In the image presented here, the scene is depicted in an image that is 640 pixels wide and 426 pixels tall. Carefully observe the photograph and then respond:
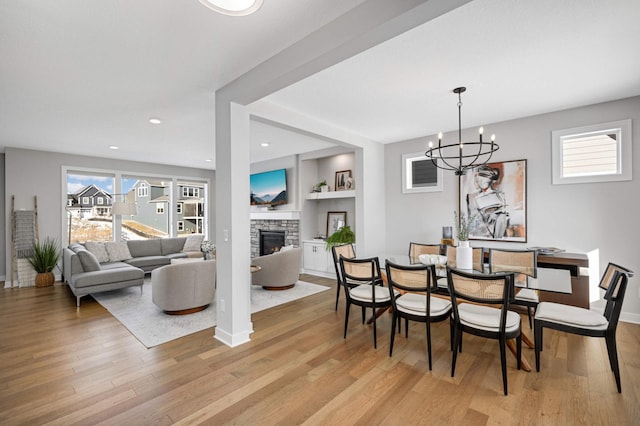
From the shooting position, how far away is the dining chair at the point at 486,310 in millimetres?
2223

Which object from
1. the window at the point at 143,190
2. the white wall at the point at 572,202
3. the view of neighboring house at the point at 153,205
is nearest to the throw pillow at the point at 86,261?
the view of neighboring house at the point at 153,205

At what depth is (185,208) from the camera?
8.26 metres

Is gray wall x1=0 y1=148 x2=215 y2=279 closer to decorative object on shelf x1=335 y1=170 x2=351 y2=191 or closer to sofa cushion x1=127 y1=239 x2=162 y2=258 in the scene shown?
sofa cushion x1=127 y1=239 x2=162 y2=258

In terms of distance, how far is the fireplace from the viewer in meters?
7.19

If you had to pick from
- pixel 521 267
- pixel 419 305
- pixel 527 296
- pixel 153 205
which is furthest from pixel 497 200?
pixel 153 205

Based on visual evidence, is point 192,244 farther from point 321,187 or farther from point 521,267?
point 521,267

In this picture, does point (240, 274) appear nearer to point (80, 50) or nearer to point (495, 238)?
point (80, 50)

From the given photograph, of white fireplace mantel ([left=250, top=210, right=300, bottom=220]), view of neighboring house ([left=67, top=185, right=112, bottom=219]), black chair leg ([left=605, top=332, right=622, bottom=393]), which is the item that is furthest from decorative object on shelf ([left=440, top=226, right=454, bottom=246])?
view of neighboring house ([left=67, top=185, right=112, bottom=219])

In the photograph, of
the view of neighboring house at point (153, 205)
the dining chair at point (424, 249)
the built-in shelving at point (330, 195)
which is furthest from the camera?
the view of neighboring house at point (153, 205)

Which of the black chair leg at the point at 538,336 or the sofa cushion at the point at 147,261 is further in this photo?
the sofa cushion at the point at 147,261

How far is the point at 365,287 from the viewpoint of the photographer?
3332 millimetres

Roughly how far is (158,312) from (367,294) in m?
2.81

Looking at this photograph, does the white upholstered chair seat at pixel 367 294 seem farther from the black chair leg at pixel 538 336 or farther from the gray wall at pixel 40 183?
the gray wall at pixel 40 183

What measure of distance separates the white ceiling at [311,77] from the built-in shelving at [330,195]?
1704 millimetres
